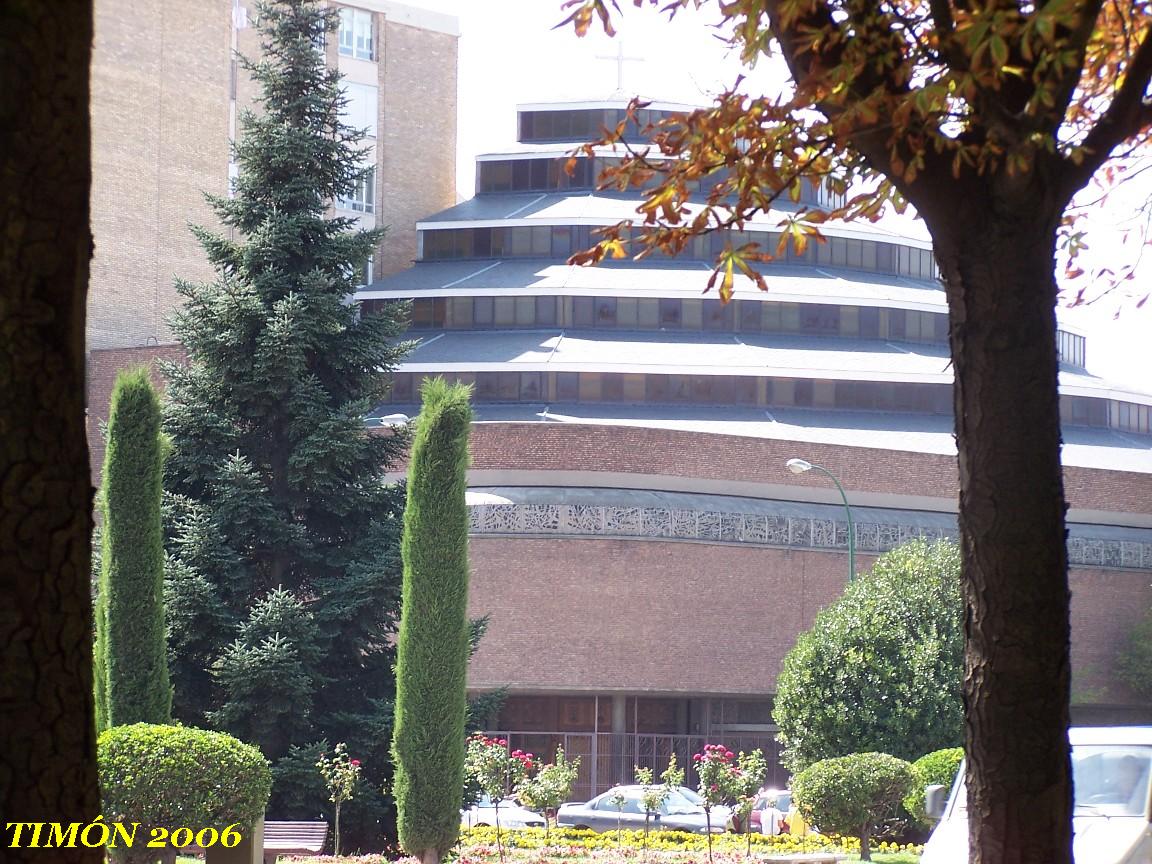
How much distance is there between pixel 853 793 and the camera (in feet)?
68.9

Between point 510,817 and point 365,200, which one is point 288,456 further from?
point 365,200

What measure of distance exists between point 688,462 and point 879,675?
11.7m

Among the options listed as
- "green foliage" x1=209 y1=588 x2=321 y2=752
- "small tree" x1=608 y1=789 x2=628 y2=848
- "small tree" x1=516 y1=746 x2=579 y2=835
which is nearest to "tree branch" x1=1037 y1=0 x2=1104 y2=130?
"green foliage" x1=209 y1=588 x2=321 y2=752

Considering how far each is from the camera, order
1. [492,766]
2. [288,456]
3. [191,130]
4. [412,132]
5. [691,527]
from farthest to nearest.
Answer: [412,132] → [191,130] → [691,527] → [288,456] → [492,766]

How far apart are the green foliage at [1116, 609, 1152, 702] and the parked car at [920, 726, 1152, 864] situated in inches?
1193

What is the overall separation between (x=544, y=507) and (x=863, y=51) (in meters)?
32.0


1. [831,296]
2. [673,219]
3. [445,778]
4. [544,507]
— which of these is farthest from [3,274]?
[831,296]

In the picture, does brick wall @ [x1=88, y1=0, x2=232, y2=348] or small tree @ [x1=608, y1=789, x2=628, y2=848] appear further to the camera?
brick wall @ [x1=88, y1=0, x2=232, y2=348]

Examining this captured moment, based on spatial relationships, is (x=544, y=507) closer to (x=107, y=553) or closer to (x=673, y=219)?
(x=107, y=553)

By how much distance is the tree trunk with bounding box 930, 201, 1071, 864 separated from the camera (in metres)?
5.40

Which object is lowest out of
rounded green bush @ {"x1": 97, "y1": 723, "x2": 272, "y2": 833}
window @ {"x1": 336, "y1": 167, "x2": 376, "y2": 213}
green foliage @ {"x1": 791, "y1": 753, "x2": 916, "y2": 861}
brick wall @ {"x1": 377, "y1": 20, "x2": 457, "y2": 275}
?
green foliage @ {"x1": 791, "y1": 753, "x2": 916, "y2": 861}

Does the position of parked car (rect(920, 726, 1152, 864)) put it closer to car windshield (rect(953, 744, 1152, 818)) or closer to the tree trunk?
car windshield (rect(953, 744, 1152, 818))

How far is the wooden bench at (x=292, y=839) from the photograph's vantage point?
17734 mm

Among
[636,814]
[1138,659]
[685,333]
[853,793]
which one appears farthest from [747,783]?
[685,333]
